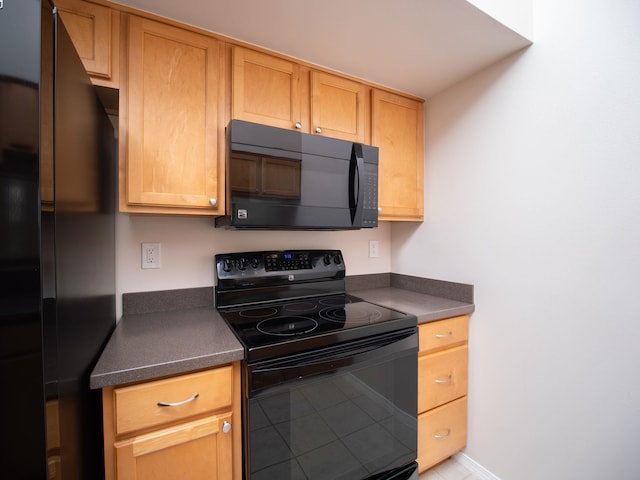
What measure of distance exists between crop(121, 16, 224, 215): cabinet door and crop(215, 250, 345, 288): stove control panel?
363mm

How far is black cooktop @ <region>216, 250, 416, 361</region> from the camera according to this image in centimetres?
109

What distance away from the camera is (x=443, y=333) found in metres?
1.48

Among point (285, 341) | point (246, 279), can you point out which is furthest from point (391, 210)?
point (285, 341)

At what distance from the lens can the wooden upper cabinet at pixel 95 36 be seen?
3.44ft

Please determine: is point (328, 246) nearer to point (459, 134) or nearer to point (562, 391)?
point (459, 134)

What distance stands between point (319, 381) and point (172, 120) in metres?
1.23

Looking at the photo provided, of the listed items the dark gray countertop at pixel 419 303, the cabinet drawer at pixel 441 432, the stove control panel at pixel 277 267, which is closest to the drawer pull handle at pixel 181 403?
the stove control panel at pixel 277 267

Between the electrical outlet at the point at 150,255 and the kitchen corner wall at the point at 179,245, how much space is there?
2 cm

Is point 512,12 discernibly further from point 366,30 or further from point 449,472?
point 449,472

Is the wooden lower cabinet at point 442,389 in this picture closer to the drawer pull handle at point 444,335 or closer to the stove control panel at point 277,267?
the drawer pull handle at point 444,335

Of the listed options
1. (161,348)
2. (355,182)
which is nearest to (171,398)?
(161,348)

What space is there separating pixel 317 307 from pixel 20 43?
1360 mm

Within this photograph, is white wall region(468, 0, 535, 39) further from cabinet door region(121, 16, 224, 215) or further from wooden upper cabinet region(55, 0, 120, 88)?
wooden upper cabinet region(55, 0, 120, 88)

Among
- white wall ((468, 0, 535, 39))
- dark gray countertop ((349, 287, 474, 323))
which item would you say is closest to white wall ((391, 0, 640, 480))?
white wall ((468, 0, 535, 39))
